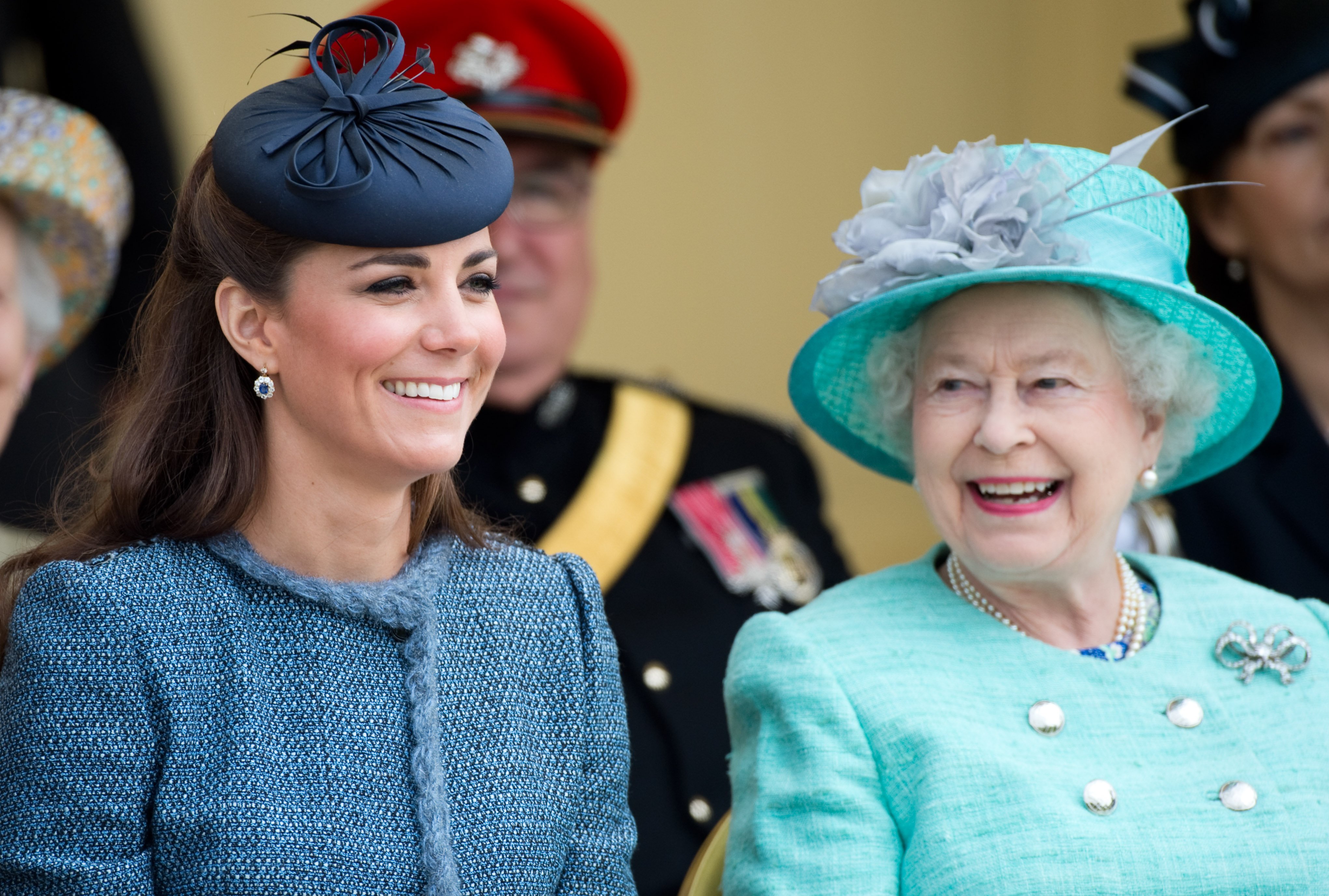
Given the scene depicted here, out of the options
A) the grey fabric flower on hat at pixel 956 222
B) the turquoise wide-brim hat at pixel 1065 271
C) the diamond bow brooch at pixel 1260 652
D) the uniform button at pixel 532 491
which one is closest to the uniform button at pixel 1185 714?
the diamond bow brooch at pixel 1260 652

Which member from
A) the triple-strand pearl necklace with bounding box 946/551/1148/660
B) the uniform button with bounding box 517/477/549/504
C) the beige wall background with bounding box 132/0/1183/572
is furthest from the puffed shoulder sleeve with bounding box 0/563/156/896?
the beige wall background with bounding box 132/0/1183/572

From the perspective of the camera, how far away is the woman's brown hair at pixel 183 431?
74.2 inches

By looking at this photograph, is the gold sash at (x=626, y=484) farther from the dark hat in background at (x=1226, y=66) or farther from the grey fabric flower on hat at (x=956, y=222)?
the dark hat in background at (x=1226, y=66)

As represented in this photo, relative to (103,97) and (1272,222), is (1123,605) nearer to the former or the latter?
(1272,222)

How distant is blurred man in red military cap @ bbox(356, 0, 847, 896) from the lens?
2.98 m

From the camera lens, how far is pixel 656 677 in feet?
9.43

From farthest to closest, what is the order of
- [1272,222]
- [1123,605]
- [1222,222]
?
[1222,222] < [1272,222] < [1123,605]

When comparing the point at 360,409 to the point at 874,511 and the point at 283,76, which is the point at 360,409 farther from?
the point at 874,511

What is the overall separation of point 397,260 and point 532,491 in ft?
4.48

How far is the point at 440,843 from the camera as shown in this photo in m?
1.79

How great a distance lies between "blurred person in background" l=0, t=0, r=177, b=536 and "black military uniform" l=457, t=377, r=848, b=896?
2.85 ft

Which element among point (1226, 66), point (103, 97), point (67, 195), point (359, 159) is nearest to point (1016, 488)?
point (359, 159)

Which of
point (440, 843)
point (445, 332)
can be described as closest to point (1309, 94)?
point (445, 332)

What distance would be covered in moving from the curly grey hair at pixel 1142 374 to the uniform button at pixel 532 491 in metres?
0.94
